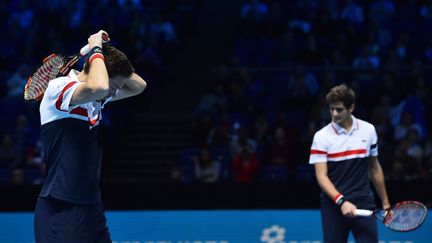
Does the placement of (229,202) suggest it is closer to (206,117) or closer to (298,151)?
(298,151)

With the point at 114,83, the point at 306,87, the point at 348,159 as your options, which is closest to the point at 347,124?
the point at 348,159

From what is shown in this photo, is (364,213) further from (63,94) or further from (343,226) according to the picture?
(63,94)

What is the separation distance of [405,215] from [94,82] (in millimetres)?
3046

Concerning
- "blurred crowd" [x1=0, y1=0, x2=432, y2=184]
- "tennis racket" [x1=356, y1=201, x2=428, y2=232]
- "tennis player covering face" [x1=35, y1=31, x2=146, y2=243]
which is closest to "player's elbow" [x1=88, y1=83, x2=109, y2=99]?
"tennis player covering face" [x1=35, y1=31, x2=146, y2=243]

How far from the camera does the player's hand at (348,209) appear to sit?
20.9 ft

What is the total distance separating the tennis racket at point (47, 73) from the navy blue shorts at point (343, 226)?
259 cm

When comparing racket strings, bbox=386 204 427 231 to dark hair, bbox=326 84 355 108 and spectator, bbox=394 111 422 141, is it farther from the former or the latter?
spectator, bbox=394 111 422 141

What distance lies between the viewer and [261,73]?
1431 centimetres

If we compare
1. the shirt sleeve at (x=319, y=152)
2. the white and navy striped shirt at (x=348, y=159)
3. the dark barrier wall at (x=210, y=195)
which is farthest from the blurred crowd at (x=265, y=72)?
the shirt sleeve at (x=319, y=152)

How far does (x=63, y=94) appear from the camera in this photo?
4.79 meters

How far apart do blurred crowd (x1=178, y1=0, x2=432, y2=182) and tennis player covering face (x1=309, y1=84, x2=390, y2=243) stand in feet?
14.1

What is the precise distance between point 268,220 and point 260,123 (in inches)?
144

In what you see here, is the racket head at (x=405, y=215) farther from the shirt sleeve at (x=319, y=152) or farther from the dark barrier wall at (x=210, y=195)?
the dark barrier wall at (x=210, y=195)

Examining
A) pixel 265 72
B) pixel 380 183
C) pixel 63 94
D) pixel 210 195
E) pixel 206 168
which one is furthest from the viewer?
pixel 265 72
